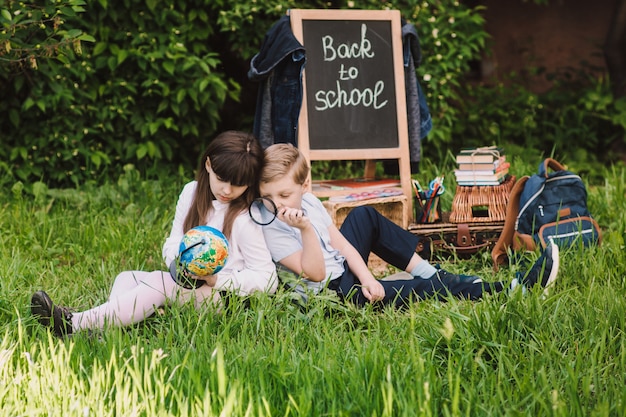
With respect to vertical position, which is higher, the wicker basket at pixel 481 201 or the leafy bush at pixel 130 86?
the leafy bush at pixel 130 86

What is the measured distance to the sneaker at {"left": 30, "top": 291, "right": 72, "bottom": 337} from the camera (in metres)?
2.97

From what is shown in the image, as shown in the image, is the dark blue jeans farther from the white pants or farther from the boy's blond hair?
the white pants

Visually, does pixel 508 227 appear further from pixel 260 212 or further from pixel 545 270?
pixel 260 212

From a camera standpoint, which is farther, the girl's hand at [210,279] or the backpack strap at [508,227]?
the backpack strap at [508,227]

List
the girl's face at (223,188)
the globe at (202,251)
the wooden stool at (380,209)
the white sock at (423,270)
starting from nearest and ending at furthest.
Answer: the globe at (202,251)
the girl's face at (223,188)
the white sock at (423,270)
the wooden stool at (380,209)

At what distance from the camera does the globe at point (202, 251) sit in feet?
9.71

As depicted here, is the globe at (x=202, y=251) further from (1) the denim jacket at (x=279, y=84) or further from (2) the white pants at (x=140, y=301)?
(1) the denim jacket at (x=279, y=84)

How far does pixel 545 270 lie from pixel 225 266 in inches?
54.9

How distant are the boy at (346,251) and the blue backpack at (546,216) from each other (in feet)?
1.61

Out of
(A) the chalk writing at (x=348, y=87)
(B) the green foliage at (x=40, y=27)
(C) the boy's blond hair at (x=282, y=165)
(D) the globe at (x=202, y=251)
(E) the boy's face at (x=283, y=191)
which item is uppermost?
(B) the green foliage at (x=40, y=27)

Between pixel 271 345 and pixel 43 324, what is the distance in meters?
0.90

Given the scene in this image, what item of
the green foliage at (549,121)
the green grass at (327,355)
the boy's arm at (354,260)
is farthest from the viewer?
the green foliage at (549,121)

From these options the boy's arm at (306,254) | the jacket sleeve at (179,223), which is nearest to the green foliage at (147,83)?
the jacket sleeve at (179,223)

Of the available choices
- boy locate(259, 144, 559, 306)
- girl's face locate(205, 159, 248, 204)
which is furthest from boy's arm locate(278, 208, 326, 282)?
girl's face locate(205, 159, 248, 204)
